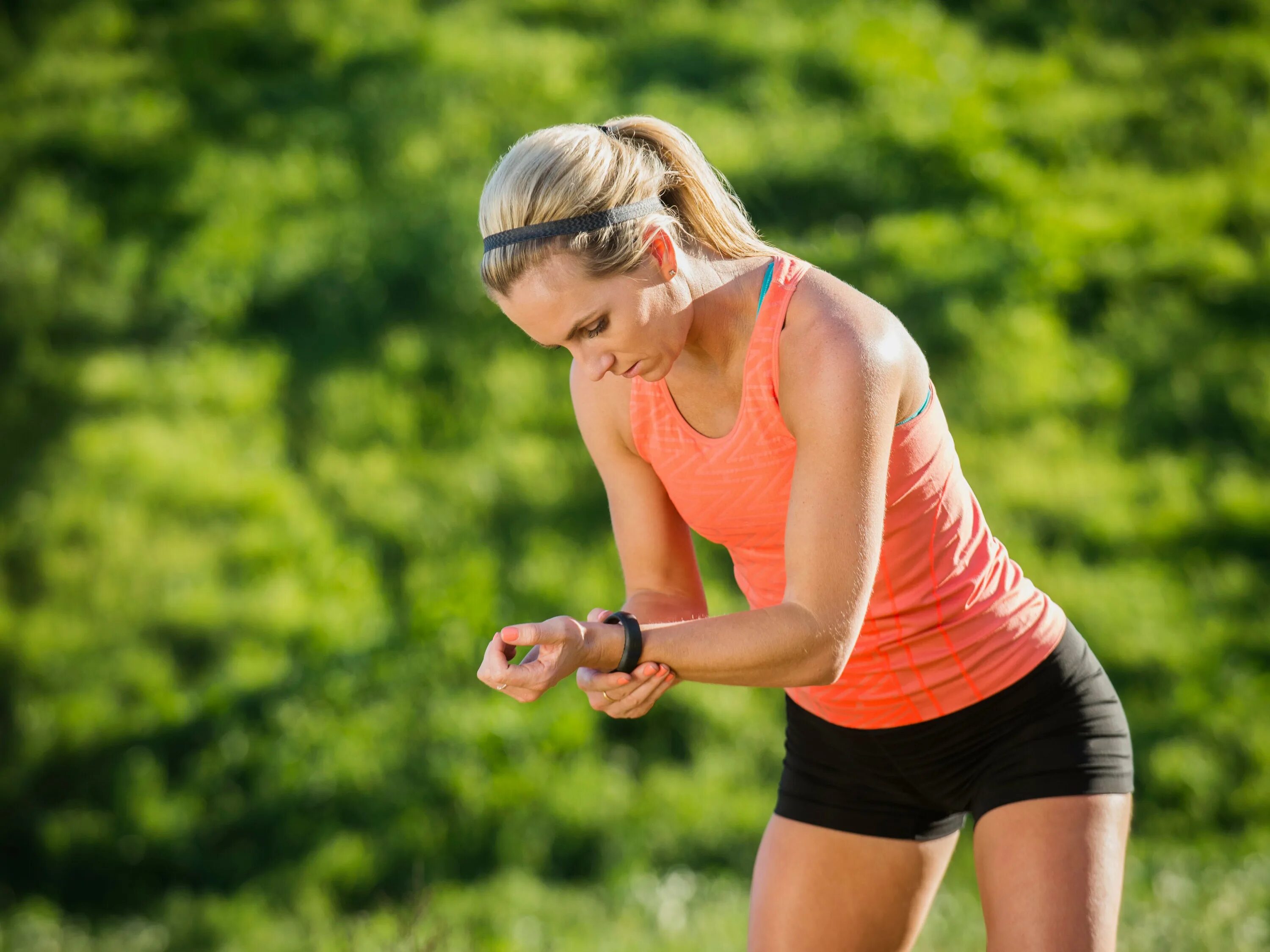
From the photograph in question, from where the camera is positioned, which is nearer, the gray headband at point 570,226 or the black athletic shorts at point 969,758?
the gray headband at point 570,226

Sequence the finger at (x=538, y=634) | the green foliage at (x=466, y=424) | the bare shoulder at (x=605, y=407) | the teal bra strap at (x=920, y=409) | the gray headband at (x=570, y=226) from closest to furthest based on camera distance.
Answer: the finger at (x=538, y=634) → the gray headband at (x=570, y=226) → the teal bra strap at (x=920, y=409) → the bare shoulder at (x=605, y=407) → the green foliage at (x=466, y=424)

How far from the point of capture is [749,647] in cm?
191

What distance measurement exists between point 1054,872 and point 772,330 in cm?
100

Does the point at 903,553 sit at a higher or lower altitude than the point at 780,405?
lower

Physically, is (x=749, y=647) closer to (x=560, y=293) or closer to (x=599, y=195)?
(x=560, y=293)

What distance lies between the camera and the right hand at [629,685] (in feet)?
6.44

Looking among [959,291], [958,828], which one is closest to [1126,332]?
[959,291]

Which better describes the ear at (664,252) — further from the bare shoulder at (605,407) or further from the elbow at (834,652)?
the elbow at (834,652)

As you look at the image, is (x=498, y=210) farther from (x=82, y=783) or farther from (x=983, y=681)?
(x=82, y=783)

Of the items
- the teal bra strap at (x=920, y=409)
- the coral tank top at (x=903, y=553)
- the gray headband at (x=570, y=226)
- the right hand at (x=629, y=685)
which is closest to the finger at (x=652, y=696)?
the right hand at (x=629, y=685)

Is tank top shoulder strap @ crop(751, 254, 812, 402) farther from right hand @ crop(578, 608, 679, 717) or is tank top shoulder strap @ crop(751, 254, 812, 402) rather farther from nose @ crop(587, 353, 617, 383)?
right hand @ crop(578, 608, 679, 717)

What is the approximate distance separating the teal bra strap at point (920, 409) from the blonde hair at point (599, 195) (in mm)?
377

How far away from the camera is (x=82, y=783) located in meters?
4.99

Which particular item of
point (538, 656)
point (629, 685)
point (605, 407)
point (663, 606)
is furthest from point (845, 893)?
point (605, 407)
